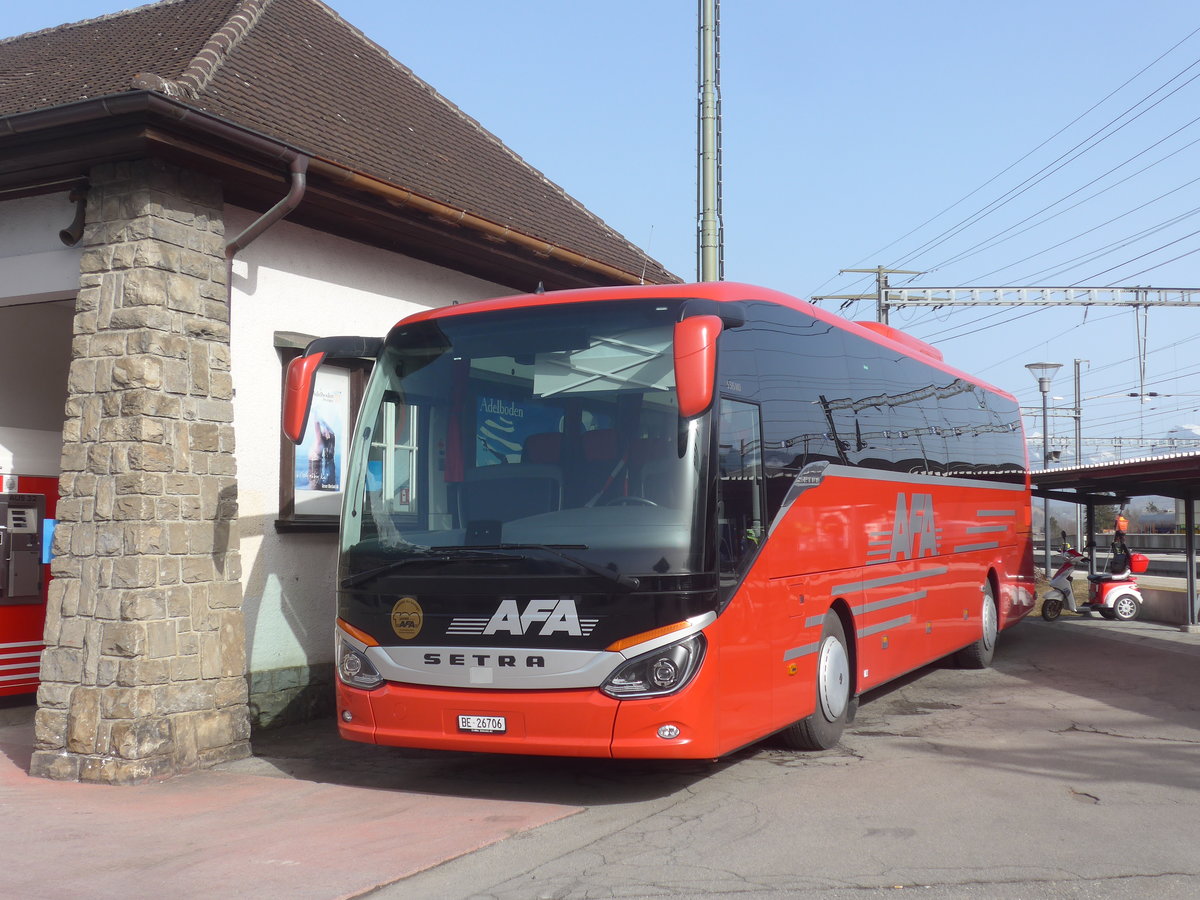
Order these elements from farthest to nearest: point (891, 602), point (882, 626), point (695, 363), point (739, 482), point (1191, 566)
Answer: point (1191, 566)
point (891, 602)
point (882, 626)
point (739, 482)
point (695, 363)

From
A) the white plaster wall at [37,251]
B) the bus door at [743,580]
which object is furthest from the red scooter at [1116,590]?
the white plaster wall at [37,251]

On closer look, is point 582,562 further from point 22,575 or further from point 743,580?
point 22,575

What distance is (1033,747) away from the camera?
881 centimetres

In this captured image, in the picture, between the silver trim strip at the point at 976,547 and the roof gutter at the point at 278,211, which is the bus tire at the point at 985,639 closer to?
the silver trim strip at the point at 976,547

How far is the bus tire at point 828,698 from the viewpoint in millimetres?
8641

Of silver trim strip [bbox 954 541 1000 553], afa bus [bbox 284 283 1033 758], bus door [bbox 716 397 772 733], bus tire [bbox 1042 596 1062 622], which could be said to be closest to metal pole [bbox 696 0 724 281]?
silver trim strip [bbox 954 541 1000 553]

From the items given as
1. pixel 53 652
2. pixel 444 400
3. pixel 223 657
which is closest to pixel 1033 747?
pixel 444 400

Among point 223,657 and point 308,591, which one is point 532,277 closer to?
point 308,591

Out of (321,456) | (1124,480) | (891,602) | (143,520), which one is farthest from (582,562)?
(1124,480)

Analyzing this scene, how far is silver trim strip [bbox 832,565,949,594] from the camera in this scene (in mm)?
9152

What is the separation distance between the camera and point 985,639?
1385 centimetres

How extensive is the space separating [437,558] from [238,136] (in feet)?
11.4

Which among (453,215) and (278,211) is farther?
(453,215)

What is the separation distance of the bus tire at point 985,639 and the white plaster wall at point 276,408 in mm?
6927
